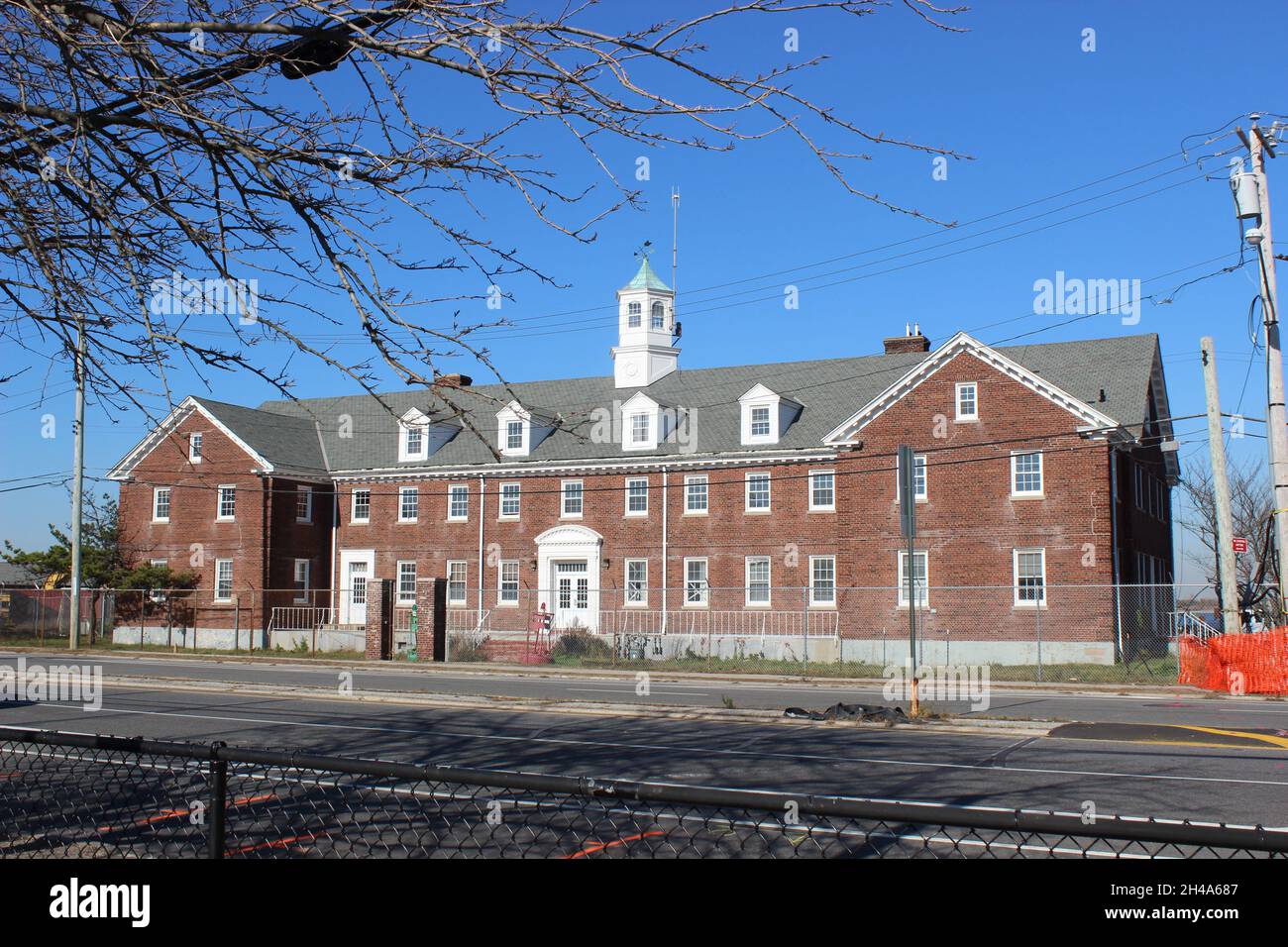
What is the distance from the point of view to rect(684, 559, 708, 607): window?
139 ft

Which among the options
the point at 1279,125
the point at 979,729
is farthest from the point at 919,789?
the point at 1279,125

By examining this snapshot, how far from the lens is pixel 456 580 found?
158 ft

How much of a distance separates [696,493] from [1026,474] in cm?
1258

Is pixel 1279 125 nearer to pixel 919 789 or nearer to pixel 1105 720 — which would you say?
pixel 1105 720

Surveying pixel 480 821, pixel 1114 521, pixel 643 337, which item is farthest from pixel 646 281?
pixel 480 821

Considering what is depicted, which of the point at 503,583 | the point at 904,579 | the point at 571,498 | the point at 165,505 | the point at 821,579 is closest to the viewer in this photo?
the point at 904,579

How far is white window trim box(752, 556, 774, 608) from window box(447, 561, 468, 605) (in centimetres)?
1098

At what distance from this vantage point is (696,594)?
42750 millimetres

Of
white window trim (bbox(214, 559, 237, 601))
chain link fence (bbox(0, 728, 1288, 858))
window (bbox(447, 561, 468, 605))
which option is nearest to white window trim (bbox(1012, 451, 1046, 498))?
window (bbox(447, 561, 468, 605))

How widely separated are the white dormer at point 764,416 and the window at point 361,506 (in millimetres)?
17756

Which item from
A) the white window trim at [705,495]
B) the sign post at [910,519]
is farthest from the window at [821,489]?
the sign post at [910,519]

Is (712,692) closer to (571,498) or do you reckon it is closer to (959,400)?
(959,400)
